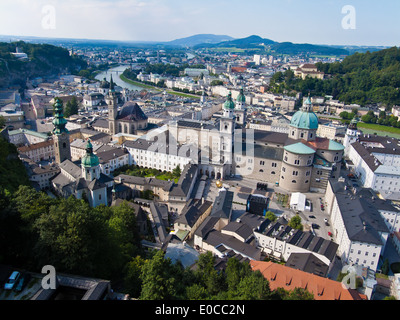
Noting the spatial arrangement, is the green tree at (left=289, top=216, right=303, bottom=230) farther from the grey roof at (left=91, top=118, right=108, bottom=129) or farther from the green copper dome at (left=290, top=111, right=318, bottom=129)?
the grey roof at (left=91, top=118, right=108, bottom=129)

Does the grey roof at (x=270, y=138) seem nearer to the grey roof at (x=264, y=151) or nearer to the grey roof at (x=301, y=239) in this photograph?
the grey roof at (x=264, y=151)

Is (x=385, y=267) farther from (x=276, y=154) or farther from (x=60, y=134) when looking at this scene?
(x=60, y=134)

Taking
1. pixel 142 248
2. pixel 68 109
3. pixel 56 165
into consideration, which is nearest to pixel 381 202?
pixel 142 248

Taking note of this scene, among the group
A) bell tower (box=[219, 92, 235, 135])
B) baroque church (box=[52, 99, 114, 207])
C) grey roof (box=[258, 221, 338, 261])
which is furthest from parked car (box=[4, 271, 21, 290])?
bell tower (box=[219, 92, 235, 135])

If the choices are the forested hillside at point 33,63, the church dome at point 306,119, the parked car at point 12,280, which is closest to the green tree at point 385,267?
the church dome at point 306,119

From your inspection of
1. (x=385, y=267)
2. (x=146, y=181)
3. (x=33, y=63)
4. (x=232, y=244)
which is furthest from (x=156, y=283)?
(x=33, y=63)

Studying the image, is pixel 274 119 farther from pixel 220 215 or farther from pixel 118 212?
pixel 118 212
